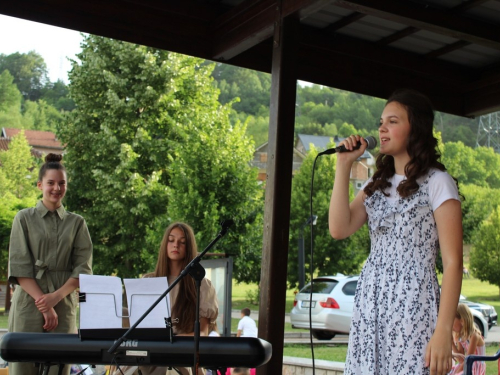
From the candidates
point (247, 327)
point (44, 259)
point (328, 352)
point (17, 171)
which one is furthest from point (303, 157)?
point (44, 259)

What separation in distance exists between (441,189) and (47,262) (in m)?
2.98

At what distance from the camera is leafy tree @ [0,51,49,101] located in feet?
343

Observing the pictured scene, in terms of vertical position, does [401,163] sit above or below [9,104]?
below

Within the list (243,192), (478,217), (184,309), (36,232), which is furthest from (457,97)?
(478,217)

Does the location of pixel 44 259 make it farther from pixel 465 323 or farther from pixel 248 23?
pixel 465 323

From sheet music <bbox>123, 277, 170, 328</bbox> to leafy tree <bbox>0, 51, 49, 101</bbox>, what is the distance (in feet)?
341

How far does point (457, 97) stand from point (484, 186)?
72.6 meters

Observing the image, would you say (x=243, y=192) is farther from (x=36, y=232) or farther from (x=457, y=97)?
(x=36, y=232)

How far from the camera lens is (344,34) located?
5.87 meters

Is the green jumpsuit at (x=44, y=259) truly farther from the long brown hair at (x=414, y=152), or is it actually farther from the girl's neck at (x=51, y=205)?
the long brown hair at (x=414, y=152)

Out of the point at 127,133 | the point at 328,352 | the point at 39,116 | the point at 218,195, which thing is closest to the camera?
the point at 328,352

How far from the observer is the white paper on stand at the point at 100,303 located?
3.37 meters

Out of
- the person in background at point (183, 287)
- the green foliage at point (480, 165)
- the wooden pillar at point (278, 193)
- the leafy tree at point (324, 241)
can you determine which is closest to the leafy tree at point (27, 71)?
the green foliage at point (480, 165)

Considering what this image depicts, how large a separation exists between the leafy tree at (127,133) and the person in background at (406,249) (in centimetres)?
A: 2242
